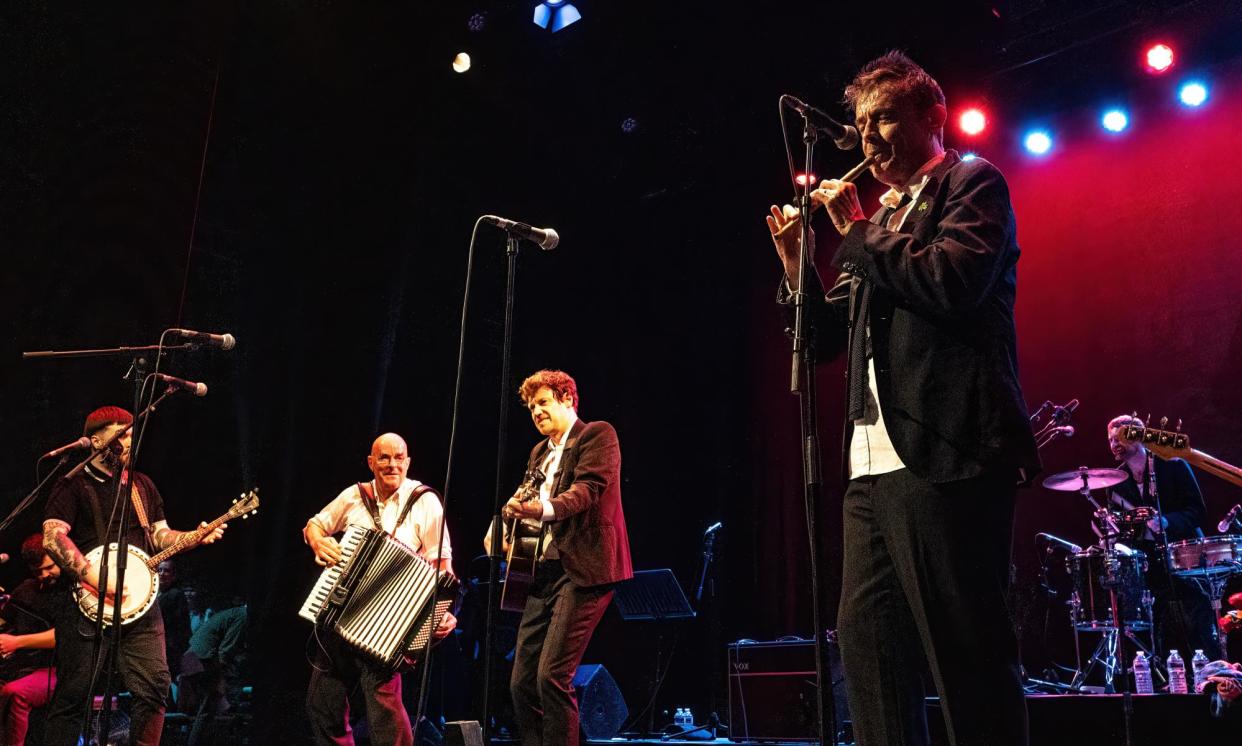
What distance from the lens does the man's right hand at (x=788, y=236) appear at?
2.61 meters

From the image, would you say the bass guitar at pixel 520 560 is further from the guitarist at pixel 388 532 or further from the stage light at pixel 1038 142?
the stage light at pixel 1038 142

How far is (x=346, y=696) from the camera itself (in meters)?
5.04

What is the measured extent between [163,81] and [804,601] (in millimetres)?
6765

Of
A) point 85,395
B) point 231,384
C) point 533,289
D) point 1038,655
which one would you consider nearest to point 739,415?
point 533,289

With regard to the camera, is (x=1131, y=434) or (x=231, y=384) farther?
(x=231, y=384)

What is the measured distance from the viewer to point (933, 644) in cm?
210

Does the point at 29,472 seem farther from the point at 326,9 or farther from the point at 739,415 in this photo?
the point at 739,415

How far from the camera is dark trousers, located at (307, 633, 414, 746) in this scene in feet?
16.0

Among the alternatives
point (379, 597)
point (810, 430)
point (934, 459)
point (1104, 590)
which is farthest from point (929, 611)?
point (1104, 590)

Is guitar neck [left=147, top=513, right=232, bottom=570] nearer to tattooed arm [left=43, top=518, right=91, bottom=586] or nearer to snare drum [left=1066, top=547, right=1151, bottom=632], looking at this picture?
tattooed arm [left=43, top=518, right=91, bottom=586]

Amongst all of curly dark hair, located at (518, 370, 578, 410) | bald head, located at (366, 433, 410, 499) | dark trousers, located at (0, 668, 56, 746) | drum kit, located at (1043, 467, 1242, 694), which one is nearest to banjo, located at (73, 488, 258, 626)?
dark trousers, located at (0, 668, 56, 746)

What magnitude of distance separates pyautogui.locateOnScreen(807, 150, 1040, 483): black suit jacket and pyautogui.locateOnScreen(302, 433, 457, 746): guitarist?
9.14 ft

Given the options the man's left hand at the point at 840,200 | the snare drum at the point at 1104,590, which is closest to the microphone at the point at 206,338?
the man's left hand at the point at 840,200

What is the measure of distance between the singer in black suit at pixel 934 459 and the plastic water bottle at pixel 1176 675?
530 cm
